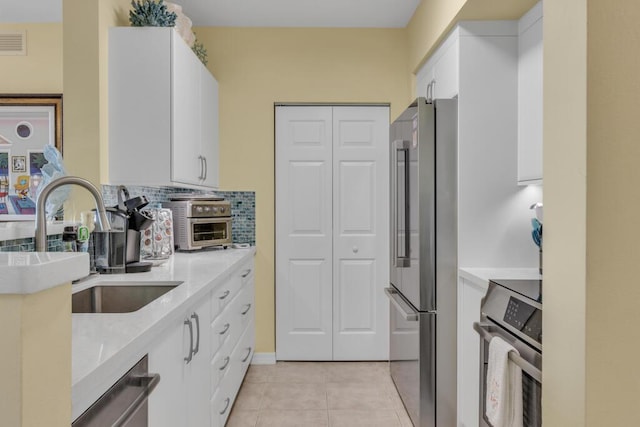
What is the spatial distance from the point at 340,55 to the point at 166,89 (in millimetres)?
1644

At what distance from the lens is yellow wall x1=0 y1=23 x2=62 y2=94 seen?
295 centimetres

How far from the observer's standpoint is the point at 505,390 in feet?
4.88

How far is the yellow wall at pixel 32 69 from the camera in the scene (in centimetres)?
295

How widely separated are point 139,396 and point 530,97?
6.96 feet

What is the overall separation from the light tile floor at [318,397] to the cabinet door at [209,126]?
152 cm

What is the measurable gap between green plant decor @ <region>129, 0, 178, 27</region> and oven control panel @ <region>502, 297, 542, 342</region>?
2298 mm

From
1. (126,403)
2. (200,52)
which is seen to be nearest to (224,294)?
(126,403)

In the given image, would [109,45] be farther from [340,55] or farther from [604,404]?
[604,404]

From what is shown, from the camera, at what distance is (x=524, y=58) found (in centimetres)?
229

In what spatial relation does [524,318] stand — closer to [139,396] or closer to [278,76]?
[139,396]

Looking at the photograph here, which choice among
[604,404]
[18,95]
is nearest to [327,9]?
[18,95]

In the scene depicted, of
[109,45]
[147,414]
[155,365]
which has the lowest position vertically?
[147,414]

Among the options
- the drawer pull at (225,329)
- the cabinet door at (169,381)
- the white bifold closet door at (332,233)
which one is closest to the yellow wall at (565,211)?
the cabinet door at (169,381)

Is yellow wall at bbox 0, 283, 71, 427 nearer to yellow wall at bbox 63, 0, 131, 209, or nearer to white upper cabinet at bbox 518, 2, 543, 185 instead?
yellow wall at bbox 63, 0, 131, 209
